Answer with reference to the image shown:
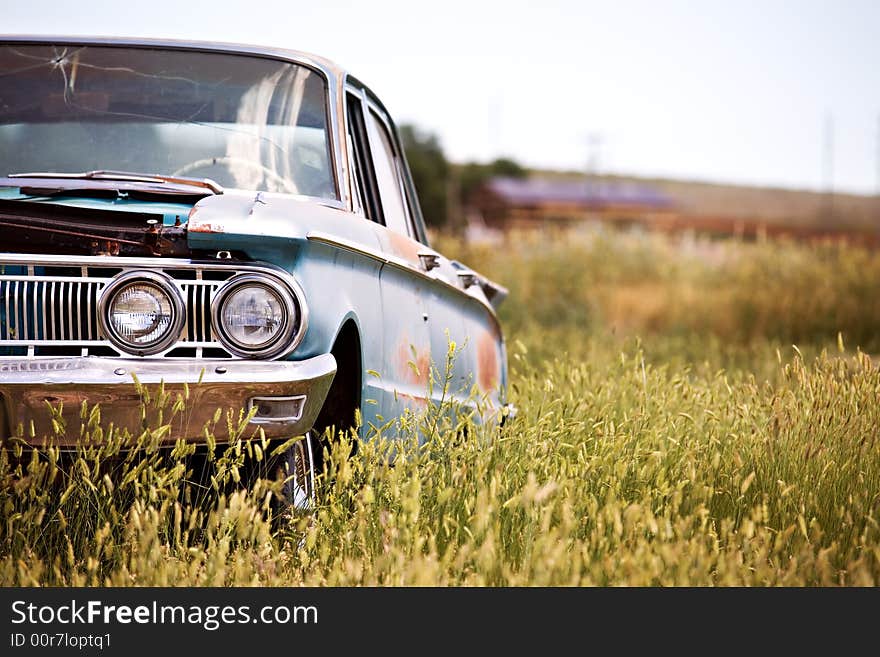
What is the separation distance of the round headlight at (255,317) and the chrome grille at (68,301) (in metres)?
0.04

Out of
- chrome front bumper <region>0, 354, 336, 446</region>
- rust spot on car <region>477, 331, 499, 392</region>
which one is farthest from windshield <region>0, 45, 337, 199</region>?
rust spot on car <region>477, 331, 499, 392</region>

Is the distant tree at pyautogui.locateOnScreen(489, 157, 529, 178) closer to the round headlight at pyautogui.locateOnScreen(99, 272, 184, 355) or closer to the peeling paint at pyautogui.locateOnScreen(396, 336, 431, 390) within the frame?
the peeling paint at pyautogui.locateOnScreen(396, 336, 431, 390)

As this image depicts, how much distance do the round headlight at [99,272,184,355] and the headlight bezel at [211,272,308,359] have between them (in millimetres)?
103

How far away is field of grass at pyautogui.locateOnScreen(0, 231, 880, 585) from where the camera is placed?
3029mm

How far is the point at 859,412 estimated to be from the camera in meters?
4.52

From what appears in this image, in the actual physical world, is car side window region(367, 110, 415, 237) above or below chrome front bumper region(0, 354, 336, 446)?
above

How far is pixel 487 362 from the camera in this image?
566 centimetres

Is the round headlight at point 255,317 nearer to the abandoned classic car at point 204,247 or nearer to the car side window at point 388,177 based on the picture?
the abandoned classic car at point 204,247

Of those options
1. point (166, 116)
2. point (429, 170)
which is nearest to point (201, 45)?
point (166, 116)

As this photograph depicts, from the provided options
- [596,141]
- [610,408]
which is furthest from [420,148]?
[610,408]

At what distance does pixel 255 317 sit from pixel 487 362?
258cm

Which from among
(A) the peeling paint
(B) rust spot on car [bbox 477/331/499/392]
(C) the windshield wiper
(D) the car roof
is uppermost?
(D) the car roof

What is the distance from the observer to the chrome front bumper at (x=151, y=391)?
120 inches
